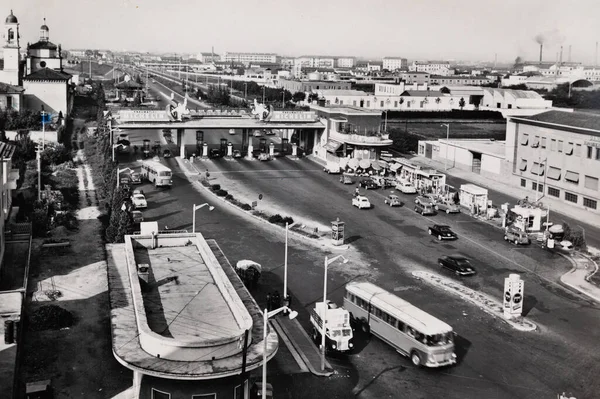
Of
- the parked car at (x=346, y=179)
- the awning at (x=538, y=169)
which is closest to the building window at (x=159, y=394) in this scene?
the parked car at (x=346, y=179)

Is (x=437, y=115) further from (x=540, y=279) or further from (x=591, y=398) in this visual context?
(x=591, y=398)

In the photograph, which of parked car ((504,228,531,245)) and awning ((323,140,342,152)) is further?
awning ((323,140,342,152))

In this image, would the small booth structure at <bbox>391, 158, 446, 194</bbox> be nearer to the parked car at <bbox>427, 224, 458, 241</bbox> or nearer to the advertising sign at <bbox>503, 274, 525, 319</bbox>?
the parked car at <bbox>427, 224, 458, 241</bbox>

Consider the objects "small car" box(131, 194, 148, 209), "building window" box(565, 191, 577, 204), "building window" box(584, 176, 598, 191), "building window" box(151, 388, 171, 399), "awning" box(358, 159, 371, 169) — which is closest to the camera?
"building window" box(151, 388, 171, 399)

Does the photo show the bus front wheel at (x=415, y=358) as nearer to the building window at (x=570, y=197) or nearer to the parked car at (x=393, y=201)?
the parked car at (x=393, y=201)

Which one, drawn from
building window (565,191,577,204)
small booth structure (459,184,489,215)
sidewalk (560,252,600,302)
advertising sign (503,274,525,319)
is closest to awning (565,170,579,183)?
building window (565,191,577,204)

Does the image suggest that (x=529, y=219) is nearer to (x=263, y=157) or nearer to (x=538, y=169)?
(x=538, y=169)

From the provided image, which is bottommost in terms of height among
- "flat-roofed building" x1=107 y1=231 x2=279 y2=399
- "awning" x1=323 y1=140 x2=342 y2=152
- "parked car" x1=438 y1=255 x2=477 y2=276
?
"parked car" x1=438 y1=255 x2=477 y2=276
